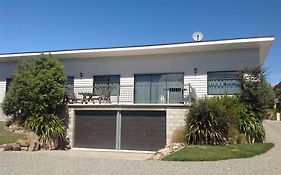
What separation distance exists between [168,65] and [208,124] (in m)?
5.90

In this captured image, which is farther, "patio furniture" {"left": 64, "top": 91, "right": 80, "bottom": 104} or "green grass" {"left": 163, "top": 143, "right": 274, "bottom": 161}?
"patio furniture" {"left": 64, "top": 91, "right": 80, "bottom": 104}

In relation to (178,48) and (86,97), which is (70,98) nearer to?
(86,97)

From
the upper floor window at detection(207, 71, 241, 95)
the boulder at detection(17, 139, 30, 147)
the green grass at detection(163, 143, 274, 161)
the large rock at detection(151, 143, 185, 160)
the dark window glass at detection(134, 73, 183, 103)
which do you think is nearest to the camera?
the green grass at detection(163, 143, 274, 161)

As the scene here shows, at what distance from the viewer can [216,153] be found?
12.0 m

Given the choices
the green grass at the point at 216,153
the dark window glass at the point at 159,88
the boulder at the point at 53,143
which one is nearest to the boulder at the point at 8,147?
the boulder at the point at 53,143

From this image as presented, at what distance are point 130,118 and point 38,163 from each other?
7491 mm

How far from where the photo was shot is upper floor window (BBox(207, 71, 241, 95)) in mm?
17841

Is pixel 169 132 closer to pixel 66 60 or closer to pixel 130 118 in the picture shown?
pixel 130 118

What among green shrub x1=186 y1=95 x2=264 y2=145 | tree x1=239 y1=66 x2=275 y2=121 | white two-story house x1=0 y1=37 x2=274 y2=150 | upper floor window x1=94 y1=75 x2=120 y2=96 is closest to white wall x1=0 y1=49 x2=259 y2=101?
white two-story house x1=0 y1=37 x2=274 y2=150

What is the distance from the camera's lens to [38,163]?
10656 millimetres

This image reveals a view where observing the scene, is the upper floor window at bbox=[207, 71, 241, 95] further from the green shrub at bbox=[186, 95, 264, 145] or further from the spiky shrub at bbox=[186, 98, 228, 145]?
the spiky shrub at bbox=[186, 98, 228, 145]

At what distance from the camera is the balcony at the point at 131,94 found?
18.6m

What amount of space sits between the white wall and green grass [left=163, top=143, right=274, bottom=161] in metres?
5.86

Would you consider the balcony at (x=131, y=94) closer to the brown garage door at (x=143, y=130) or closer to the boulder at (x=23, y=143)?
the brown garage door at (x=143, y=130)
